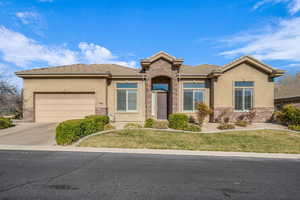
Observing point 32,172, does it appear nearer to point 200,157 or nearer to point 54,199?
point 54,199

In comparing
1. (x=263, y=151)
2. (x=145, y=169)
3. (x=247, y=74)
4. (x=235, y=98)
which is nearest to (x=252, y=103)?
(x=235, y=98)

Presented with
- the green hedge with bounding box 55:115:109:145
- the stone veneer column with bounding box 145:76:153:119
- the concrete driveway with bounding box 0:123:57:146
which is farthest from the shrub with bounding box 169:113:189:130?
the concrete driveway with bounding box 0:123:57:146

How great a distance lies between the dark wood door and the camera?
14086 millimetres

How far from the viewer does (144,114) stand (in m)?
13.6

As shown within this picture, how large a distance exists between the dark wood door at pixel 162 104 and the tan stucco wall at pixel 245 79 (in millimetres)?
4301

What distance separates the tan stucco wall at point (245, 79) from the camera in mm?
13055

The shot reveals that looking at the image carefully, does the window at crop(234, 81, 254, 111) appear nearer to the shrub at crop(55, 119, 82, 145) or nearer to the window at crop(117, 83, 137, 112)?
the window at crop(117, 83, 137, 112)

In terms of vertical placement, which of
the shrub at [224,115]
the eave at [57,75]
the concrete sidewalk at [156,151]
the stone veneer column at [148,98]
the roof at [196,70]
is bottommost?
the concrete sidewalk at [156,151]

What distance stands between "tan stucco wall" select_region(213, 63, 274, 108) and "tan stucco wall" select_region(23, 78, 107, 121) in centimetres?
987

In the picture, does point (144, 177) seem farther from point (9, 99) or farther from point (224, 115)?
point (9, 99)

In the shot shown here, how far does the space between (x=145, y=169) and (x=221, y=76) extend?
37.1ft

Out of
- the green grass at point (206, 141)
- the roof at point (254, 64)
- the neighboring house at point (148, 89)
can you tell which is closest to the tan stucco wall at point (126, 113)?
the neighboring house at point (148, 89)

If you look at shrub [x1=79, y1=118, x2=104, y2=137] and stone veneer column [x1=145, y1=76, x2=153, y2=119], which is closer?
shrub [x1=79, y1=118, x2=104, y2=137]

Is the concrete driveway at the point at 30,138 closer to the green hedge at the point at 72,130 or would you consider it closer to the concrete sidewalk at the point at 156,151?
the concrete sidewalk at the point at 156,151
